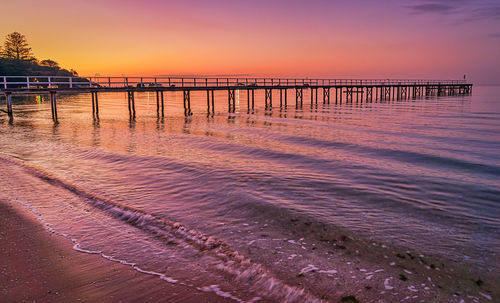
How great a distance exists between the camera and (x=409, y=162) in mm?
13023

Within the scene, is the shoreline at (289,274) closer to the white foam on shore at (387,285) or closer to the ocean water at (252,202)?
the white foam on shore at (387,285)

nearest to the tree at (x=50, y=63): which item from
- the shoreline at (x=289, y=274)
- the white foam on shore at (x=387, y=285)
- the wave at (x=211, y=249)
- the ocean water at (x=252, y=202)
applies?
the ocean water at (x=252, y=202)

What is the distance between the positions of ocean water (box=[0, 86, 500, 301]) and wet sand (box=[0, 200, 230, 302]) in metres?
0.24

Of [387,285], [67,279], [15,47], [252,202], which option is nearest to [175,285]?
[67,279]

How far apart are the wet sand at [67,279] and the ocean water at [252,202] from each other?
0.24 m

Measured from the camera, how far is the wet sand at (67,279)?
418cm

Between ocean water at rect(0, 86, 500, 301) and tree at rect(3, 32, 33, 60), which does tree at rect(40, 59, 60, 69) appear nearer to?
tree at rect(3, 32, 33, 60)

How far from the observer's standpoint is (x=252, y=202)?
818 centimetres

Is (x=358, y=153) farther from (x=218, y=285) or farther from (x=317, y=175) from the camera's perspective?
(x=218, y=285)

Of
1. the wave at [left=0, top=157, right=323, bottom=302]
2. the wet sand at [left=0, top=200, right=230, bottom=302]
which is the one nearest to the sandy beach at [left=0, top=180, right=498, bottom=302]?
the wet sand at [left=0, top=200, right=230, bottom=302]

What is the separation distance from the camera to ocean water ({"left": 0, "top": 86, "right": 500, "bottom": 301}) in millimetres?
5359

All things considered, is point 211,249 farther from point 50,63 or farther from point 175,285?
point 50,63

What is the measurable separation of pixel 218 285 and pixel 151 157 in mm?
9596

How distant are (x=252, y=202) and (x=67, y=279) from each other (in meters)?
4.38
